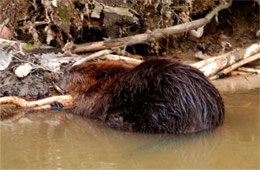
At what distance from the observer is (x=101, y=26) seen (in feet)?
17.4

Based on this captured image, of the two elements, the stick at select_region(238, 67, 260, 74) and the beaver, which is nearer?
the beaver

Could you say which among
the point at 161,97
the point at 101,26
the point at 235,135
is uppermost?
the point at 101,26

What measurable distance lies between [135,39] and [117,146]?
195 centimetres

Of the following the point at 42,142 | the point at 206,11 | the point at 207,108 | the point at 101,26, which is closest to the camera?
the point at 42,142

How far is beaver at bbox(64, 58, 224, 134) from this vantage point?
10.8ft

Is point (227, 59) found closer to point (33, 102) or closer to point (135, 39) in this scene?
point (135, 39)

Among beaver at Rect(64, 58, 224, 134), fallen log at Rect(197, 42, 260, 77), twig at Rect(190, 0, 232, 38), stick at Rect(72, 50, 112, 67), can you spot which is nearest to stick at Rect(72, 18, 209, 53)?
stick at Rect(72, 50, 112, 67)

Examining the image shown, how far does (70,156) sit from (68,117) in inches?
39.5

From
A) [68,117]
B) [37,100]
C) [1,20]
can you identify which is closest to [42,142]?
[68,117]

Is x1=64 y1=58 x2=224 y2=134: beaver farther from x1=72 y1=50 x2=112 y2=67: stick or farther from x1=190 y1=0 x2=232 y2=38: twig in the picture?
x1=190 y1=0 x2=232 y2=38: twig

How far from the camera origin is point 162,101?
3.30m

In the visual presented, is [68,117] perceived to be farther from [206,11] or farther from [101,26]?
[206,11]

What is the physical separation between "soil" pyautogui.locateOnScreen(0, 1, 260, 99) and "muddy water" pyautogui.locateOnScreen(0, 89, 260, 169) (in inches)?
22.6

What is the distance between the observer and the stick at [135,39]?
15.4 ft
